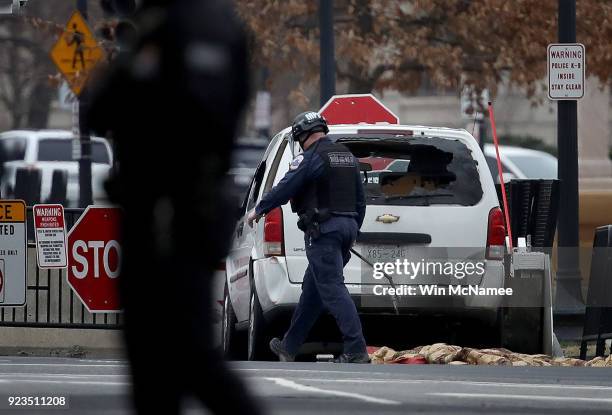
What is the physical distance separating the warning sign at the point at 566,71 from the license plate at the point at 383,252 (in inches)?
186

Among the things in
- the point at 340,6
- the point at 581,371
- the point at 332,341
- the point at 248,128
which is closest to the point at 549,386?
the point at 581,371

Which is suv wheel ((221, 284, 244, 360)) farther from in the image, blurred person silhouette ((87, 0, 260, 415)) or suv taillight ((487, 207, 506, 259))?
blurred person silhouette ((87, 0, 260, 415))

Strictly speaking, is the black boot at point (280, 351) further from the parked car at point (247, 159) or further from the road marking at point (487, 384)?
the parked car at point (247, 159)

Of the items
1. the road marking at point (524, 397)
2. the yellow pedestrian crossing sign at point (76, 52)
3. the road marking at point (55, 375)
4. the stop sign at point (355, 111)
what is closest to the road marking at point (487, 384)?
the road marking at point (524, 397)

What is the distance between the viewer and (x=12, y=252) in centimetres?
1363

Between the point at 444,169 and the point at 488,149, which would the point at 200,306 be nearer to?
the point at 444,169

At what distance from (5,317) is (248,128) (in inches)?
1714

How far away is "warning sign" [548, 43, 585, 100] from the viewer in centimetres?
1625

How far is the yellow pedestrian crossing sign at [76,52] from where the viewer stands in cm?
2242

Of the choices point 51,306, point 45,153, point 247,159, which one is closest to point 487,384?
point 51,306

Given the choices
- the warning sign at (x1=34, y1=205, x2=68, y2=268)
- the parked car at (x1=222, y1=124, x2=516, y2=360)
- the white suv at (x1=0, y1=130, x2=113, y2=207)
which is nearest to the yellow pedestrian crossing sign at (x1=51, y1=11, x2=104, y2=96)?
the white suv at (x1=0, y1=130, x2=113, y2=207)

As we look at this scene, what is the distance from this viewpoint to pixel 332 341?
42.4 feet

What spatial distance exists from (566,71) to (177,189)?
1149cm

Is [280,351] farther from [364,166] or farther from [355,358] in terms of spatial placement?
[364,166]
